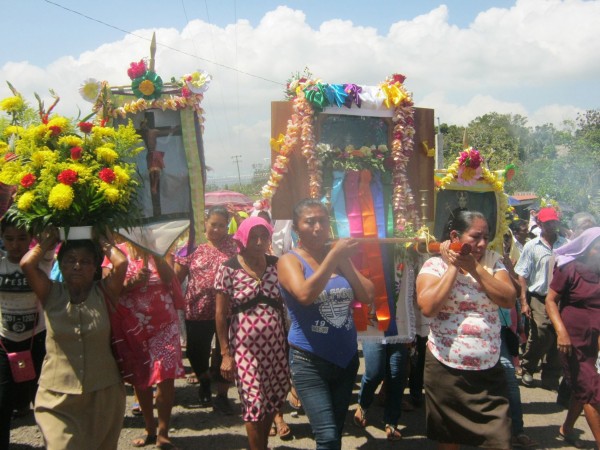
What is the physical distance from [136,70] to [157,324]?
2001mm

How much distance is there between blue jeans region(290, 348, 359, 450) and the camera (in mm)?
3322

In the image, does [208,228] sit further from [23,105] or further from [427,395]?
[427,395]

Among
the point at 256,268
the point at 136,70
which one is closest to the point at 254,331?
the point at 256,268

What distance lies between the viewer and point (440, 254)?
3.77 metres

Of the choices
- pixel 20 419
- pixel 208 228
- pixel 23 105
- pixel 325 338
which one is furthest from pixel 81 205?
pixel 20 419

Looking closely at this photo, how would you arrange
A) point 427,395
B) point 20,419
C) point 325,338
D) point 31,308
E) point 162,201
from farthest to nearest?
1. point 20,419
2. point 162,201
3. point 31,308
4. point 427,395
5. point 325,338

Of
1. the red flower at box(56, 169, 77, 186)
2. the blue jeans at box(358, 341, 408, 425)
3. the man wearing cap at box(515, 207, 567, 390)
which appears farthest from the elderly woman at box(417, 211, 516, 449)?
the man wearing cap at box(515, 207, 567, 390)

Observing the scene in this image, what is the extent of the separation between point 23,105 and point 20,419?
3.21 metres

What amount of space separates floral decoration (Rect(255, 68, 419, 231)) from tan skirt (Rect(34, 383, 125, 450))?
194cm

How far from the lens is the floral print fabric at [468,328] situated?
346 centimetres

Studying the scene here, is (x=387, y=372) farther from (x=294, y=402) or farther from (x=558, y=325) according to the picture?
(x=558, y=325)

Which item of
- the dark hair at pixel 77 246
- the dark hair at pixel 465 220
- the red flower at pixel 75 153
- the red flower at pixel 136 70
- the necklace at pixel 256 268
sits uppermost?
the red flower at pixel 136 70

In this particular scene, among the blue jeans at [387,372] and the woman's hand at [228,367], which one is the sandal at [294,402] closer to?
the blue jeans at [387,372]

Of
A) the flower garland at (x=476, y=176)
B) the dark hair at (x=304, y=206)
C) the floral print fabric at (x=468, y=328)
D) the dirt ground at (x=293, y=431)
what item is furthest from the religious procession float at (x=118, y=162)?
the flower garland at (x=476, y=176)
